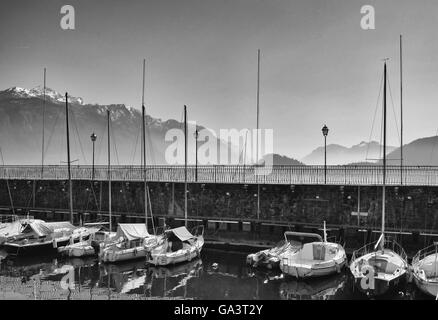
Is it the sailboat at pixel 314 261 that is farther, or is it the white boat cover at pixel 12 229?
the white boat cover at pixel 12 229

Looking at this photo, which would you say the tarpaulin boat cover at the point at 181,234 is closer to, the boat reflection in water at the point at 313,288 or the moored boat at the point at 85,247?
the moored boat at the point at 85,247

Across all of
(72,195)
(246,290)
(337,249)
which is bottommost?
(246,290)

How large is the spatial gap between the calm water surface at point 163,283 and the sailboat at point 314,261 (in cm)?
54

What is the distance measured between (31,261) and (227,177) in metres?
17.9

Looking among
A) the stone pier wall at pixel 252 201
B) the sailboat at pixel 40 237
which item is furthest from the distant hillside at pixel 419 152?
the sailboat at pixel 40 237

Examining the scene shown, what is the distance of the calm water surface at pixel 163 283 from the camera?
20172 millimetres

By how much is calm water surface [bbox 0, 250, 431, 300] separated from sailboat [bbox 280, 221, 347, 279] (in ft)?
1.77

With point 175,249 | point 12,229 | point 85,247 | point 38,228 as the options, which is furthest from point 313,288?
point 12,229

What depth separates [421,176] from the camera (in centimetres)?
2998

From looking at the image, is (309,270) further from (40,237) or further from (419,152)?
(419,152)

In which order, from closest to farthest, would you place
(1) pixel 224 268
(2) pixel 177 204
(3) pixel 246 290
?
(3) pixel 246 290 → (1) pixel 224 268 → (2) pixel 177 204

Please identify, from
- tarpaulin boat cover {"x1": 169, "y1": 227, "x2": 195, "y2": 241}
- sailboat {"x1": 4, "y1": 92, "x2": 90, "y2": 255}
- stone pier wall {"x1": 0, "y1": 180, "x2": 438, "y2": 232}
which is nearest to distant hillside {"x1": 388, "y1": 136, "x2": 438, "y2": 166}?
stone pier wall {"x1": 0, "y1": 180, "x2": 438, "y2": 232}
